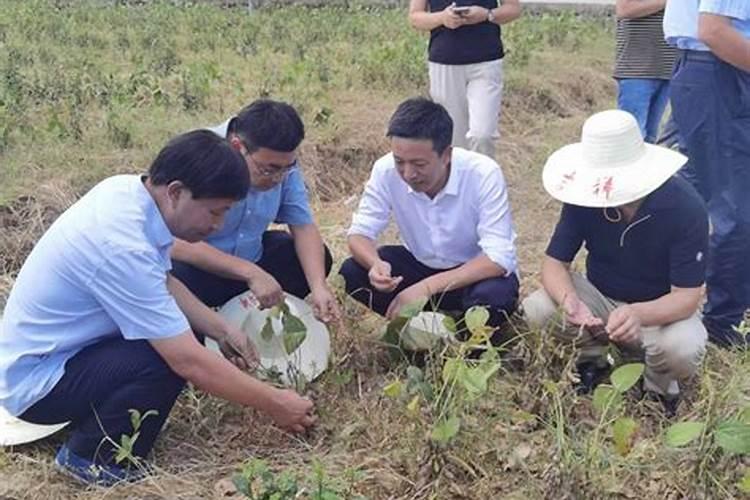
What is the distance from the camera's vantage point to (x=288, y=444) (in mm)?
2918

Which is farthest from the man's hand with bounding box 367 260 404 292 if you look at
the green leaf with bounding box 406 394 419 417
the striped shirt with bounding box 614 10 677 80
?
the striped shirt with bounding box 614 10 677 80

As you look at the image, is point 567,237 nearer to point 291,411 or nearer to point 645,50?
point 291,411

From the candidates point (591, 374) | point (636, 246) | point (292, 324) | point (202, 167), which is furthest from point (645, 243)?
point (202, 167)

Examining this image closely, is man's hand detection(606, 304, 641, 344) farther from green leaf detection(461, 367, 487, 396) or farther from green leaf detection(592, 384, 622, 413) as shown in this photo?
green leaf detection(461, 367, 487, 396)

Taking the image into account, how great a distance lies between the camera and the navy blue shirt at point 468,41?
4672 mm

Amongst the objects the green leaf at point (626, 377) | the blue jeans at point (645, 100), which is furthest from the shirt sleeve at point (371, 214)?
the blue jeans at point (645, 100)

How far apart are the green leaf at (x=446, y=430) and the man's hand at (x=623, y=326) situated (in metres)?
0.67

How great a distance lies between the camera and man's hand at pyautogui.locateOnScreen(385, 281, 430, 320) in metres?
3.34

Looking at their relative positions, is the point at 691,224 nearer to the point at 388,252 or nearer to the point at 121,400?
the point at 388,252

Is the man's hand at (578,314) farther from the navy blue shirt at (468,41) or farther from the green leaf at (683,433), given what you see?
the navy blue shirt at (468,41)

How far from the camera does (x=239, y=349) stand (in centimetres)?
301

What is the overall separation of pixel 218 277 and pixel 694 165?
1.60 metres

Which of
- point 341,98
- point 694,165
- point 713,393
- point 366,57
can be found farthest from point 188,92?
point 713,393

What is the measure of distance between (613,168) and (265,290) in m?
1.08
